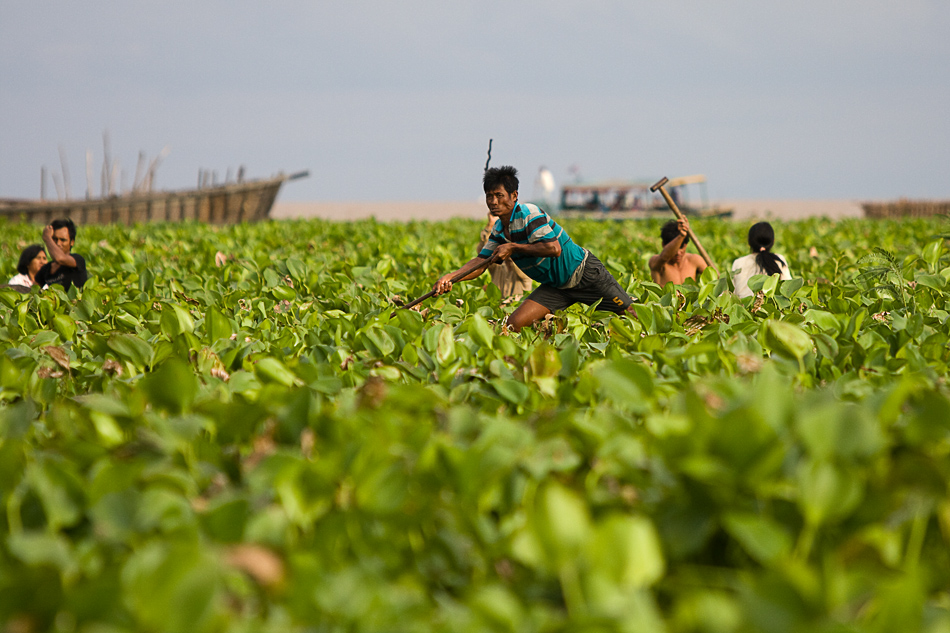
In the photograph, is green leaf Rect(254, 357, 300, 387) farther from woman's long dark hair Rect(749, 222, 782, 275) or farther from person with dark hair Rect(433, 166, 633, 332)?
woman's long dark hair Rect(749, 222, 782, 275)

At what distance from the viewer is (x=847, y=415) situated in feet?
4.66

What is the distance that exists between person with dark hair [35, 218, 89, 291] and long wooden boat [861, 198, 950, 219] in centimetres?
2680

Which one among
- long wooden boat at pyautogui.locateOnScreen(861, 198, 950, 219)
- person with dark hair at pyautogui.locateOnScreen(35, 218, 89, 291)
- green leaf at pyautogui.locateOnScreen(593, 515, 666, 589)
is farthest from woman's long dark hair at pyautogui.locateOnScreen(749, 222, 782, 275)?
long wooden boat at pyautogui.locateOnScreen(861, 198, 950, 219)

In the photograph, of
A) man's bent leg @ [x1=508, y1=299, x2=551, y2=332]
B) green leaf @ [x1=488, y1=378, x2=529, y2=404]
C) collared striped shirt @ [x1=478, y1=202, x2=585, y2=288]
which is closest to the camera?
green leaf @ [x1=488, y1=378, x2=529, y2=404]

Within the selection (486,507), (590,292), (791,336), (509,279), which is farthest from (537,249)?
(486,507)

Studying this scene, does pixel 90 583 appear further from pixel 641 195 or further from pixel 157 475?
pixel 641 195

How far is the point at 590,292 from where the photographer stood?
5328 mm

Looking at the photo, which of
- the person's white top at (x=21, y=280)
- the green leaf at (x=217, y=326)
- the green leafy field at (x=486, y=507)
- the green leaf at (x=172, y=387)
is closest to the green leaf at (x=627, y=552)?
the green leafy field at (x=486, y=507)

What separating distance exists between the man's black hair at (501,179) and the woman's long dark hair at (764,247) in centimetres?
230

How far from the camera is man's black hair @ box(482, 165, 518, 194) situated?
510cm

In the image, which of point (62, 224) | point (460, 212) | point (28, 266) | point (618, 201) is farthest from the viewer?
point (460, 212)

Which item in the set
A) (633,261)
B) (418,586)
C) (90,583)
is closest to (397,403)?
(418,586)

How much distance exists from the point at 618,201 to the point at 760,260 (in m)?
19.6

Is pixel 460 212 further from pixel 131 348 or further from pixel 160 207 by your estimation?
pixel 131 348
